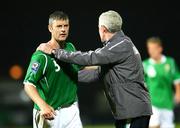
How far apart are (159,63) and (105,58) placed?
497 centimetres

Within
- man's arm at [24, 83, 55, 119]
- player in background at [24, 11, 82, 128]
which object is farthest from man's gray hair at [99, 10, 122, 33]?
man's arm at [24, 83, 55, 119]

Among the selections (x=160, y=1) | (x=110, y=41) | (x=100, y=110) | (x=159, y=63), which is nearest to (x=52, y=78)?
(x=110, y=41)

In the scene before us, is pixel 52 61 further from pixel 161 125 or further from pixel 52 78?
pixel 161 125

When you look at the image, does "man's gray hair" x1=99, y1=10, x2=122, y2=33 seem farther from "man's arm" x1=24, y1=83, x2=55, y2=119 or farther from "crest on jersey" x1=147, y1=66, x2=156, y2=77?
"crest on jersey" x1=147, y1=66, x2=156, y2=77

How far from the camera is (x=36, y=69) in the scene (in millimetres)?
7922

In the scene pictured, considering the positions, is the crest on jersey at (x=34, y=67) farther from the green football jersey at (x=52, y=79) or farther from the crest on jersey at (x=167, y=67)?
the crest on jersey at (x=167, y=67)

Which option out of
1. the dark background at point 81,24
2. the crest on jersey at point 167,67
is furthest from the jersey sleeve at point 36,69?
the dark background at point 81,24

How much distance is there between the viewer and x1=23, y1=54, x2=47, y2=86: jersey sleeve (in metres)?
7.92

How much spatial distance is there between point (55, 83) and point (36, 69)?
→ 0.35m

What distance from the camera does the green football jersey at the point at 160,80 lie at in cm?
1271

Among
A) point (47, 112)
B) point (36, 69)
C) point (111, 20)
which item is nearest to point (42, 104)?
point (47, 112)

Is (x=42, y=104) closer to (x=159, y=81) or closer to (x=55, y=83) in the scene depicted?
(x=55, y=83)

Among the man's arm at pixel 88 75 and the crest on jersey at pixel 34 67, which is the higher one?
the crest on jersey at pixel 34 67

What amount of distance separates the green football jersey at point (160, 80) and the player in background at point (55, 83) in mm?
4451
